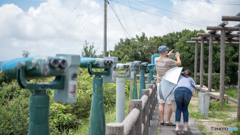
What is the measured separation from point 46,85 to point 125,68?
121 inches

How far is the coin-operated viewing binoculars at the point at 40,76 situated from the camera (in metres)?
1.41

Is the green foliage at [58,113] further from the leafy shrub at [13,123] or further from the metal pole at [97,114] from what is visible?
the metal pole at [97,114]

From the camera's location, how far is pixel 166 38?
31938 mm

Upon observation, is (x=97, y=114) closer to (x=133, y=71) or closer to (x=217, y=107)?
(x=133, y=71)

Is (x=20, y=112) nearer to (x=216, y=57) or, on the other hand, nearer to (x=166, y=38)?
(x=216, y=57)

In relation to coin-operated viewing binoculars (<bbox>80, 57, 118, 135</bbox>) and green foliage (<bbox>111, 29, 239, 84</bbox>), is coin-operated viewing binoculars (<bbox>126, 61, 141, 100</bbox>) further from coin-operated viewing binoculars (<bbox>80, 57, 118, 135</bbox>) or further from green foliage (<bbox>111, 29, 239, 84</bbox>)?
green foliage (<bbox>111, 29, 239, 84</bbox>)

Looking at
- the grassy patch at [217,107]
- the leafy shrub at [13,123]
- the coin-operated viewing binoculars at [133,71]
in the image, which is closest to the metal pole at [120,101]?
the coin-operated viewing binoculars at [133,71]

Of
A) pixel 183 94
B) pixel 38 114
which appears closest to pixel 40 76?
pixel 38 114

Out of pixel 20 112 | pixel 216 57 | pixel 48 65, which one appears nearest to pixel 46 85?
pixel 48 65

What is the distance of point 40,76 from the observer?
1.47 m

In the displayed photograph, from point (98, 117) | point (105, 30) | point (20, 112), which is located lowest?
point (20, 112)

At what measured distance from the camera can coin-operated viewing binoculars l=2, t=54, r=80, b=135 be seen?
141cm

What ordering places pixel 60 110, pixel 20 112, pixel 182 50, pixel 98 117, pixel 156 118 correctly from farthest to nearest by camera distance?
1. pixel 182 50
2. pixel 60 110
3. pixel 156 118
4. pixel 20 112
5. pixel 98 117

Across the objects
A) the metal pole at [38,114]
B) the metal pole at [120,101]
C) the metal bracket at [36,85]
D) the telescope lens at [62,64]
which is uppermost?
the telescope lens at [62,64]
